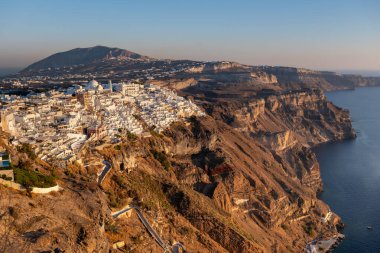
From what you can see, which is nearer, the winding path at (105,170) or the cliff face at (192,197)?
the cliff face at (192,197)

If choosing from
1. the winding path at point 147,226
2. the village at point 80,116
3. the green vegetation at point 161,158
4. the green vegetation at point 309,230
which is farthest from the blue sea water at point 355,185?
the winding path at point 147,226

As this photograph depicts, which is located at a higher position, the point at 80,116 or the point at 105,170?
the point at 80,116

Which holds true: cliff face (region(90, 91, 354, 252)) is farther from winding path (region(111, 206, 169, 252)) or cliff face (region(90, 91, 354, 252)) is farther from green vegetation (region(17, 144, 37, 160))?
green vegetation (region(17, 144, 37, 160))

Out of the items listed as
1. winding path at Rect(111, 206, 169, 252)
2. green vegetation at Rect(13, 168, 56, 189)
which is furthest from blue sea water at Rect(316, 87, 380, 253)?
green vegetation at Rect(13, 168, 56, 189)

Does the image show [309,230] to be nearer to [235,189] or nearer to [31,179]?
[235,189]

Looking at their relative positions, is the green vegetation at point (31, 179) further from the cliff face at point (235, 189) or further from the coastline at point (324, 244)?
the coastline at point (324, 244)

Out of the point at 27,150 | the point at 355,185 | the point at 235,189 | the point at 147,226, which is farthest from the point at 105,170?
the point at 355,185

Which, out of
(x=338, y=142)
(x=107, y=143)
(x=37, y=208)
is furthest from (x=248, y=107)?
(x=37, y=208)
